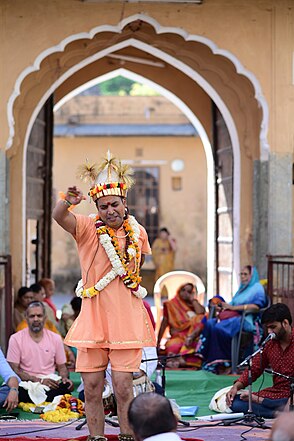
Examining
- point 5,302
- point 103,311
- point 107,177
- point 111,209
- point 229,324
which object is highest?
point 107,177

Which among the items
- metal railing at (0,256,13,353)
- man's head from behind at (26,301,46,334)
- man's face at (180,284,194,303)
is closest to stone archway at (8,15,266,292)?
man's face at (180,284,194,303)

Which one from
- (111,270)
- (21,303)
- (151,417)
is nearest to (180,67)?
(21,303)

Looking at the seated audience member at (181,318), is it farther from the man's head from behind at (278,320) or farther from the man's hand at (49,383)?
the man's head from behind at (278,320)

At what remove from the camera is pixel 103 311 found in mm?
5648

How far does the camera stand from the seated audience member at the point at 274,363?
6.93 metres

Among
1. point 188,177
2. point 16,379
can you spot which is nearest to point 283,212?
point 16,379

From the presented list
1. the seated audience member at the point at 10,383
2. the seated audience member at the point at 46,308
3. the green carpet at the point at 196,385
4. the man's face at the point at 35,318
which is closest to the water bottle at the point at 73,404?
the seated audience member at the point at 10,383

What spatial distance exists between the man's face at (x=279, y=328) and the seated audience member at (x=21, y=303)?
14.0 ft

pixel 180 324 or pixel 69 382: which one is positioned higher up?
pixel 180 324

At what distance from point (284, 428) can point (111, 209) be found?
2793 mm

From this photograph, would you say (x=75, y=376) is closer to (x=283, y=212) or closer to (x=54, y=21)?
(x=283, y=212)

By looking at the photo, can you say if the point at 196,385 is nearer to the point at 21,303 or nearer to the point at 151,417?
the point at 21,303

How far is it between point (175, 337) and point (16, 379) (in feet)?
14.6

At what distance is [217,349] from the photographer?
34.4ft
